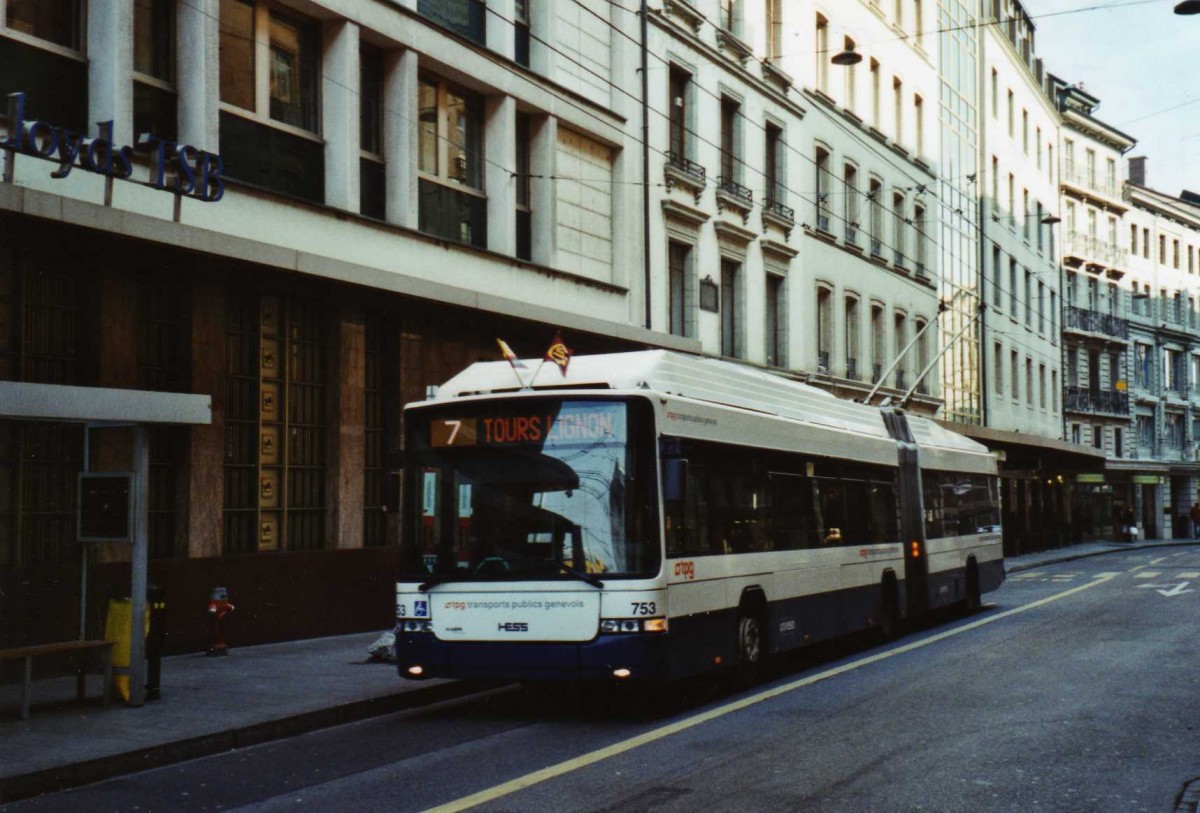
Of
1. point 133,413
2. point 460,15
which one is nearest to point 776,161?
point 460,15

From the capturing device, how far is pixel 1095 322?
68.9m

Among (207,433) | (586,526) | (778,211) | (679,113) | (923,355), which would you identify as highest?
(679,113)

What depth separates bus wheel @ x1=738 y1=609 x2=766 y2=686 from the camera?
13.0 meters

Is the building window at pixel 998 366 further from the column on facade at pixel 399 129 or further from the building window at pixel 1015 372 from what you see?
the column on facade at pixel 399 129

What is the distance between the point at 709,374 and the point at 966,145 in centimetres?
3929

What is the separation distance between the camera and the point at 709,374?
42.3ft

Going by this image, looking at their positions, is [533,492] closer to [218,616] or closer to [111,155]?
[218,616]

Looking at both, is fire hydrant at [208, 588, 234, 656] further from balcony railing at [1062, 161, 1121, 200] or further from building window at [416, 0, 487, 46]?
balcony railing at [1062, 161, 1121, 200]

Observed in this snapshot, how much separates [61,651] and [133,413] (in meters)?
2.34

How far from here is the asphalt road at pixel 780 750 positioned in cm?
805

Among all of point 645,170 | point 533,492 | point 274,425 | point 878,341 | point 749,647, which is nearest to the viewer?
point 533,492

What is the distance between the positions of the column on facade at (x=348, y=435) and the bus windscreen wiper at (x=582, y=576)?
7817 mm

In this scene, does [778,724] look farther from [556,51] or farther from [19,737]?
[556,51]

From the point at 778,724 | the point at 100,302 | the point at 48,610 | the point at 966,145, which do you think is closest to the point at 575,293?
the point at 100,302
